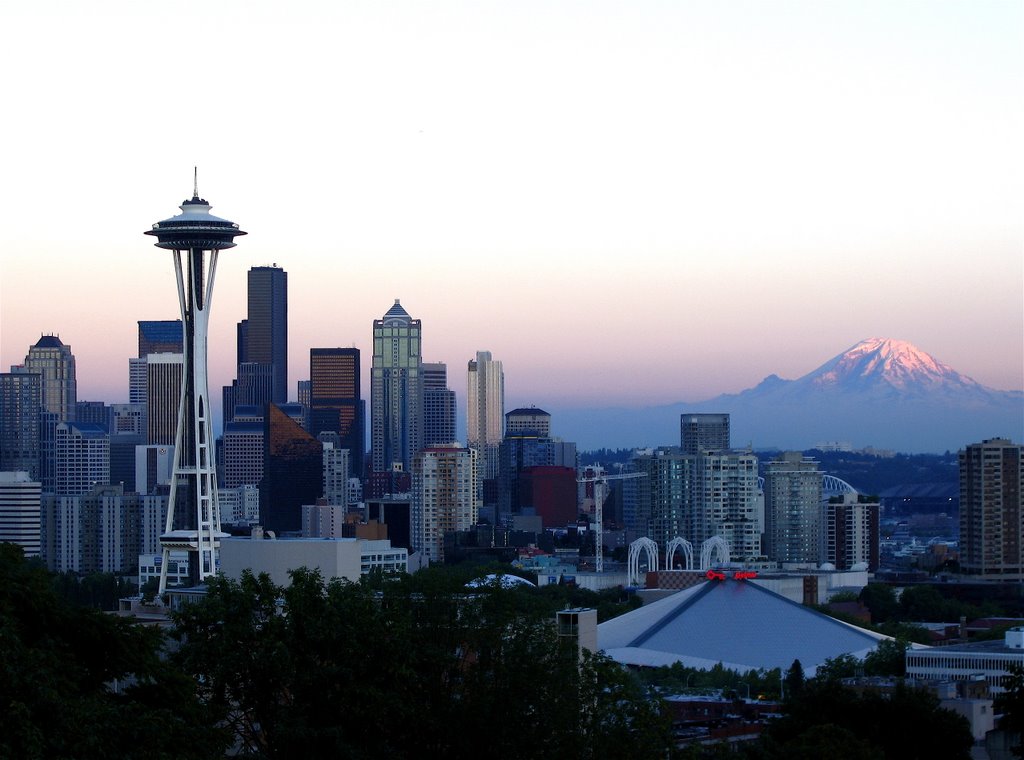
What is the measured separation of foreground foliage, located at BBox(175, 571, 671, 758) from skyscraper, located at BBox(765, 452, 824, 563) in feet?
490

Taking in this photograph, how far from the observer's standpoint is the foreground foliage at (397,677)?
29.7 m

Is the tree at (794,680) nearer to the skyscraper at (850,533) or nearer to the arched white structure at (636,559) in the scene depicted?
the arched white structure at (636,559)

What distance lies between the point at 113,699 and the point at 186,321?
284 ft

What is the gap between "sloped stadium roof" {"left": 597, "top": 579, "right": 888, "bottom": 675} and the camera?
92.0 m

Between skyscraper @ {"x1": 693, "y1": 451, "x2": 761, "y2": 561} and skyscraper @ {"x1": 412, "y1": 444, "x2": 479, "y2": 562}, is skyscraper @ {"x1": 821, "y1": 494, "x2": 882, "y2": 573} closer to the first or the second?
skyscraper @ {"x1": 693, "y1": 451, "x2": 761, "y2": 561}

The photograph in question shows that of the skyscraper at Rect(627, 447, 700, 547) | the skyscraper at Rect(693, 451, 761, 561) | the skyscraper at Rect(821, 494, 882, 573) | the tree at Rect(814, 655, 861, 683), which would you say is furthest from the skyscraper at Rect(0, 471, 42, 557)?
the tree at Rect(814, 655, 861, 683)

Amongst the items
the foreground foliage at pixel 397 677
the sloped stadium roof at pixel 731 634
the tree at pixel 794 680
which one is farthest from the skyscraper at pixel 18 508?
the foreground foliage at pixel 397 677

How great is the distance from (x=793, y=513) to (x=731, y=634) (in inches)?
3539

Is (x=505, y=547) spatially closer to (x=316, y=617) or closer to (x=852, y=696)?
(x=852, y=696)

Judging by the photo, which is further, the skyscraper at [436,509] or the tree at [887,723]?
the skyscraper at [436,509]

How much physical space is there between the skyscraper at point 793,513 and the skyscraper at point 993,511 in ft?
57.3

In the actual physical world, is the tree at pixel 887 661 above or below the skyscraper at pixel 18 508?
below

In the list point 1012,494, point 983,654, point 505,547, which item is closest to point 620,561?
point 505,547

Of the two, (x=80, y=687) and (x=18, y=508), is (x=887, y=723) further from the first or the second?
(x=18, y=508)
